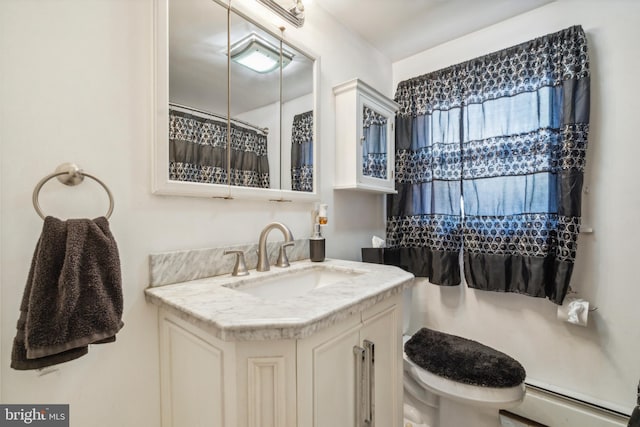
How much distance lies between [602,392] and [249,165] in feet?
6.68

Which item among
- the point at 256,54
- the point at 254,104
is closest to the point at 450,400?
the point at 254,104

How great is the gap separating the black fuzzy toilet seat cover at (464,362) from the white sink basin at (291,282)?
0.52 metres

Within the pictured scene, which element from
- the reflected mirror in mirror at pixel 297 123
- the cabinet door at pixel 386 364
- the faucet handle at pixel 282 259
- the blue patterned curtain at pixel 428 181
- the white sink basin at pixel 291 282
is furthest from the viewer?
→ the blue patterned curtain at pixel 428 181

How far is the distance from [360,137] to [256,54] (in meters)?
0.66

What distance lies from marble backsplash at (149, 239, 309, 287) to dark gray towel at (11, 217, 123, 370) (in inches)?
6.7

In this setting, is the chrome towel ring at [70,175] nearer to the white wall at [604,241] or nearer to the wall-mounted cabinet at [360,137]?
the wall-mounted cabinet at [360,137]

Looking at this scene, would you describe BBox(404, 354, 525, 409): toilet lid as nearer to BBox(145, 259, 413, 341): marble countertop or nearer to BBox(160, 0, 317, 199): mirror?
BBox(145, 259, 413, 341): marble countertop

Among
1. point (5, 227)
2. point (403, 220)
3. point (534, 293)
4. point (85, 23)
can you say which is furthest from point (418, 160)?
point (5, 227)

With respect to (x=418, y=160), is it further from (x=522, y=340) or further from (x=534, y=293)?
(x=522, y=340)

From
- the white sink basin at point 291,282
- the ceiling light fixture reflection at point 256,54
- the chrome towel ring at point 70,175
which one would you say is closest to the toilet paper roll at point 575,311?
the white sink basin at point 291,282

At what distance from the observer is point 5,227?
2.03 ft

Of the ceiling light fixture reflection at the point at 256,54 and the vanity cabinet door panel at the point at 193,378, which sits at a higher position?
the ceiling light fixture reflection at the point at 256,54

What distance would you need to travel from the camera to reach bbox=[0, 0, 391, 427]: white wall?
0.63 meters

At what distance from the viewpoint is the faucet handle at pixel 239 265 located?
0.96 metres
